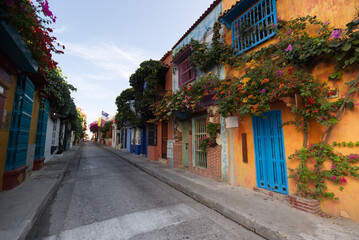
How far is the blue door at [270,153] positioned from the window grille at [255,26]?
2433 millimetres

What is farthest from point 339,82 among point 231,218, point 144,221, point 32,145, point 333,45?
point 32,145

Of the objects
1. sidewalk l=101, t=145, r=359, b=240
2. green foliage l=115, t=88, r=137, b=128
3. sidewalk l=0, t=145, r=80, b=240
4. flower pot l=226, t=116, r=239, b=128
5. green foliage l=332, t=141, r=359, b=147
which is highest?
green foliage l=115, t=88, r=137, b=128

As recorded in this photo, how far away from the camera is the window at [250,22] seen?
16.0ft

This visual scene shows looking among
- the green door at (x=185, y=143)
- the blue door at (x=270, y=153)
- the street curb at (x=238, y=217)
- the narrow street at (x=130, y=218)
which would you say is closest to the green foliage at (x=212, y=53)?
the blue door at (x=270, y=153)

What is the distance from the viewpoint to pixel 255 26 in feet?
17.3

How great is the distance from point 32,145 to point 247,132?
8476mm

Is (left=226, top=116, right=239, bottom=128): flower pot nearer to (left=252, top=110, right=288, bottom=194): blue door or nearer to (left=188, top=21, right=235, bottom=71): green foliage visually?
(left=252, top=110, right=288, bottom=194): blue door

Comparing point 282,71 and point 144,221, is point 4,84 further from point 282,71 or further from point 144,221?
point 282,71

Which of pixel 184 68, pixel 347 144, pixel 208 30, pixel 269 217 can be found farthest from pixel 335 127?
pixel 184 68

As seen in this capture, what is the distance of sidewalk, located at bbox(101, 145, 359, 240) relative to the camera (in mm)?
2686

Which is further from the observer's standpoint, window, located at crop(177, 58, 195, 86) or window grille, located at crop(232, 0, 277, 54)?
window, located at crop(177, 58, 195, 86)

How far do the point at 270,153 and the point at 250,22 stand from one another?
14.2 feet

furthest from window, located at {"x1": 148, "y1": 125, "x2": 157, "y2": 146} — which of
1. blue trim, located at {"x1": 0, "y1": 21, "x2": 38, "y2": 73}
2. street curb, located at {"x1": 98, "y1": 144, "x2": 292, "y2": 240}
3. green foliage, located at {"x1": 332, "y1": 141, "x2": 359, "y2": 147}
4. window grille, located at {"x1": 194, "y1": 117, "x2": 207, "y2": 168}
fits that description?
green foliage, located at {"x1": 332, "y1": 141, "x2": 359, "y2": 147}

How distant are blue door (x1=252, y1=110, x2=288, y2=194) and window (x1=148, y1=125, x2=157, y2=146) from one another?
818 centimetres
